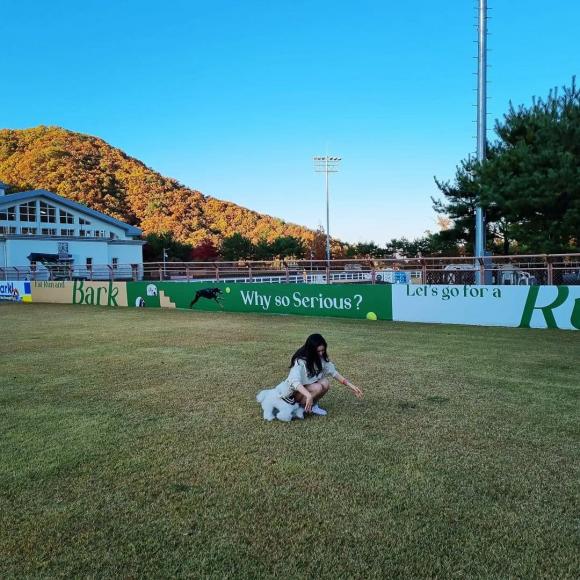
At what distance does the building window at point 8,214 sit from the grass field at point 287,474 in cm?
4277

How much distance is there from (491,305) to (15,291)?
2187cm

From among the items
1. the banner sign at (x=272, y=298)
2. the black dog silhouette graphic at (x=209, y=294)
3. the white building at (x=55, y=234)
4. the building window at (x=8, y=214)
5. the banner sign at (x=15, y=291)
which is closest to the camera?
the banner sign at (x=272, y=298)

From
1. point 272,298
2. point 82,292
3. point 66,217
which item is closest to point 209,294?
point 272,298

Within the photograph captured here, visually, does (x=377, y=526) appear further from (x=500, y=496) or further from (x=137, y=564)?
(x=137, y=564)

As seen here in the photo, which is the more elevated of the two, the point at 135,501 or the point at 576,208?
the point at 576,208

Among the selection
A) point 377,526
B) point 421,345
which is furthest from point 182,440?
point 421,345

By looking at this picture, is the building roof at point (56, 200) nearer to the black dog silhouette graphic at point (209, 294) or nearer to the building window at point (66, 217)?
the building window at point (66, 217)

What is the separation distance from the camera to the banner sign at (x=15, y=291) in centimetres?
2528

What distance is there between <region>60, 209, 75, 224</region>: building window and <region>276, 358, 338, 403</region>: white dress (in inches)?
1942

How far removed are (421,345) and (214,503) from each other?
24.0 feet

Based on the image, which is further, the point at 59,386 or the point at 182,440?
the point at 59,386

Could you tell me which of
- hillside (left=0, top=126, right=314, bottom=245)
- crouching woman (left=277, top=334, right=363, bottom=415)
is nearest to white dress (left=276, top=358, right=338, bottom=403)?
crouching woman (left=277, top=334, right=363, bottom=415)

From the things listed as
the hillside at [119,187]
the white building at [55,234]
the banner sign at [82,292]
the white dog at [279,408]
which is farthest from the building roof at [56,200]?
the white dog at [279,408]

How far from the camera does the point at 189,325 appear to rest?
14.2 m
